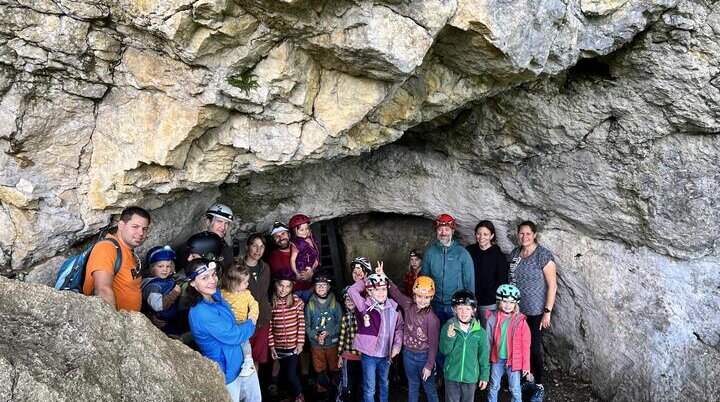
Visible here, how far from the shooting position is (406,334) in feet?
18.7

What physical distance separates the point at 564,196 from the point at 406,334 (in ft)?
8.41

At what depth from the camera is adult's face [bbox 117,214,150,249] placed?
4.36m

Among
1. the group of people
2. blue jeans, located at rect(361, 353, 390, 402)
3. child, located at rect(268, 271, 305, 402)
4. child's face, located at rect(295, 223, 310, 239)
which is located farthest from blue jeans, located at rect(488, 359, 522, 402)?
child's face, located at rect(295, 223, 310, 239)

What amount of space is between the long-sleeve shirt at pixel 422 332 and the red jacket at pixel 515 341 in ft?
1.99

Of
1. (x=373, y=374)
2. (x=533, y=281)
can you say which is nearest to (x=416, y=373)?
(x=373, y=374)

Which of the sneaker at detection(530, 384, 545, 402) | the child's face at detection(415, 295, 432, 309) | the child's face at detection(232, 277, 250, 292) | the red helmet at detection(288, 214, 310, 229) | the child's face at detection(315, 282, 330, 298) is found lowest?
the sneaker at detection(530, 384, 545, 402)

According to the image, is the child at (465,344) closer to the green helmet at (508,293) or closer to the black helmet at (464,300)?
the black helmet at (464,300)

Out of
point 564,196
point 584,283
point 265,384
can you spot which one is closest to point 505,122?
point 564,196

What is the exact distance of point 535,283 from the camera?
20.2 ft

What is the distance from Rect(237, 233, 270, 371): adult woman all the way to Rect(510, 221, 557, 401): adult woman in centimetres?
287

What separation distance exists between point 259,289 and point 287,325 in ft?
1.78

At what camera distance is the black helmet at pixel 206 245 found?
17.2 ft

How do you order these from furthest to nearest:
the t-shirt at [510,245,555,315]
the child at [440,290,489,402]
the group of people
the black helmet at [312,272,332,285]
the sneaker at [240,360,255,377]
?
the t-shirt at [510,245,555,315] → the black helmet at [312,272,332,285] → the child at [440,290,489,402] → the sneaker at [240,360,255,377] → the group of people

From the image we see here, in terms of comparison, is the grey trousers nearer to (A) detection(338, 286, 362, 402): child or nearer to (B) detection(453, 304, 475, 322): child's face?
(B) detection(453, 304, 475, 322): child's face
